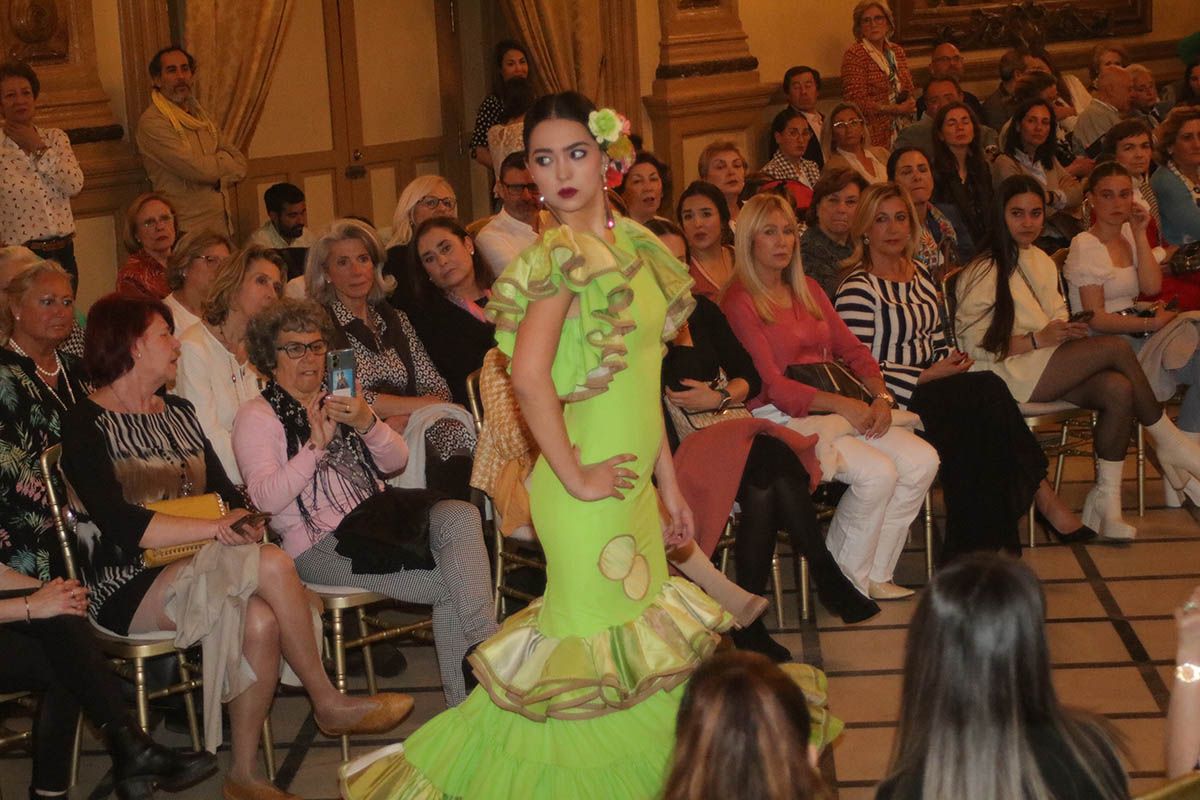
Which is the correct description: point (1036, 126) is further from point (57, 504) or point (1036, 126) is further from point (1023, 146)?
point (57, 504)

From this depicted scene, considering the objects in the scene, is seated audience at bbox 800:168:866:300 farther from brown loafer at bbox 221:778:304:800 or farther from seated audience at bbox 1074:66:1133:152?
seated audience at bbox 1074:66:1133:152

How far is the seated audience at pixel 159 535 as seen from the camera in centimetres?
401

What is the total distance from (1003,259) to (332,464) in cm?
262

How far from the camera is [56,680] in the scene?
3.91 m

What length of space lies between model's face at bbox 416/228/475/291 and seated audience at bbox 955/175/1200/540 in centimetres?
173

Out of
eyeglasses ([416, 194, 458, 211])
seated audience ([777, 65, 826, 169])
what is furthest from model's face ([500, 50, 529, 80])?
eyeglasses ([416, 194, 458, 211])

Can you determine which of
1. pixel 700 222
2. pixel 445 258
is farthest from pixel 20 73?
pixel 700 222

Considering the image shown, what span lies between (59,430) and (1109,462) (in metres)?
3.45

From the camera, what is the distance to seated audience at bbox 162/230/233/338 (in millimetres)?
5277

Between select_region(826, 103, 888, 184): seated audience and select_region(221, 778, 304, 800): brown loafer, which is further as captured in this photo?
select_region(826, 103, 888, 184): seated audience

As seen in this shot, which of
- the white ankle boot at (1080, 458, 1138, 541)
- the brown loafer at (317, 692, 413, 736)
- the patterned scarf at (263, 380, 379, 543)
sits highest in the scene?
the patterned scarf at (263, 380, 379, 543)

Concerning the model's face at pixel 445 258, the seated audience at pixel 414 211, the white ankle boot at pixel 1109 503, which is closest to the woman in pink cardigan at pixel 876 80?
the seated audience at pixel 414 211

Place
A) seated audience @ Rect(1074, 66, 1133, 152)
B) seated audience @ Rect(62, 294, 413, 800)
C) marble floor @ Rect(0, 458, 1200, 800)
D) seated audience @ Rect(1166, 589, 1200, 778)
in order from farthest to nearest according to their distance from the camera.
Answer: seated audience @ Rect(1074, 66, 1133, 152) < marble floor @ Rect(0, 458, 1200, 800) < seated audience @ Rect(62, 294, 413, 800) < seated audience @ Rect(1166, 589, 1200, 778)

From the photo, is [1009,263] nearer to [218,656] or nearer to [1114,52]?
[218,656]
